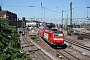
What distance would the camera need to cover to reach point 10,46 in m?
6.65

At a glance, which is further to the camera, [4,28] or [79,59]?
[79,59]

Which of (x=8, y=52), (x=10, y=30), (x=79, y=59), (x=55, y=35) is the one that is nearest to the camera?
(x=8, y=52)

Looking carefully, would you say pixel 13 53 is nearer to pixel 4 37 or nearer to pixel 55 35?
pixel 4 37

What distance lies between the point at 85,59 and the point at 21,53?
15.7 m

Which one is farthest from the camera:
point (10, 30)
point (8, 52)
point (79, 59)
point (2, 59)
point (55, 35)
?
point (55, 35)

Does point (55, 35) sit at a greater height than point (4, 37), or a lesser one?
lesser

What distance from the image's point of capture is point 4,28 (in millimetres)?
6727

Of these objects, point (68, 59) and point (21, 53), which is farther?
point (68, 59)

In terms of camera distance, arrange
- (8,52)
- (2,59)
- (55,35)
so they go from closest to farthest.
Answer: (2,59) → (8,52) → (55,35)

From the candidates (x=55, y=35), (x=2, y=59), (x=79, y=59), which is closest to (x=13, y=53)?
(x=2, y=59)

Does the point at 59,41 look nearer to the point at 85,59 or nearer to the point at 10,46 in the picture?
the point at 85,59

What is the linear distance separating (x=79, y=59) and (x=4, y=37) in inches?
611

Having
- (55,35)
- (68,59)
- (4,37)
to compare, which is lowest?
(68,59)

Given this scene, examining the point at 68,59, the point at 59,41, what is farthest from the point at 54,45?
the point at 68,59
